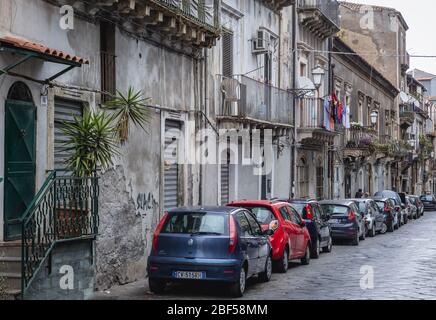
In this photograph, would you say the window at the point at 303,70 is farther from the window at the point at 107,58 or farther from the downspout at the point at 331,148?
the window at the point at 107,58

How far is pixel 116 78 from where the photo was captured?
15523mm

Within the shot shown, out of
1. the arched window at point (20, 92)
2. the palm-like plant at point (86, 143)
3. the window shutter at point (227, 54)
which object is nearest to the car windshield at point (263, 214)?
the palm-like plant at point (86, 143)

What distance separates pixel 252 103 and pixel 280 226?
6933mm

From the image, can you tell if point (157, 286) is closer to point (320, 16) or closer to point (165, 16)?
point (165, 16)

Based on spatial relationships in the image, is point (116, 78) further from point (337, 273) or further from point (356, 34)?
point (356, 34)

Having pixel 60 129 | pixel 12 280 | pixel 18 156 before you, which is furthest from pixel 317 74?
pixel 12 280

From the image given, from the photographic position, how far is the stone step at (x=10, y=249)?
38.4ft

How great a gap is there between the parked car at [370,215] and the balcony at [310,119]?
3.00 meters

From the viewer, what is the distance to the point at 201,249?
13.0m

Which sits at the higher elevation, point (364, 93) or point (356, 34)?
point (356, 34)

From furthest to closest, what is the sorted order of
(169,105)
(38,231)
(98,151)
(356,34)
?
(356,34) < (169,105) < (98,151) < (38,231)

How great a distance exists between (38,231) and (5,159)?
1.26m

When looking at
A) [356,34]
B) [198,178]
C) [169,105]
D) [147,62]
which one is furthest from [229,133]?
[356,34]

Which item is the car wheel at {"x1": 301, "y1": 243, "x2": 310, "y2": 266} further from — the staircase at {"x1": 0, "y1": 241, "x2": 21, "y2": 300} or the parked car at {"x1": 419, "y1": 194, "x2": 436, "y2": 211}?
the parked car at {"x1": 419, "y1": 194, "x2": 436, "y2": 211}
